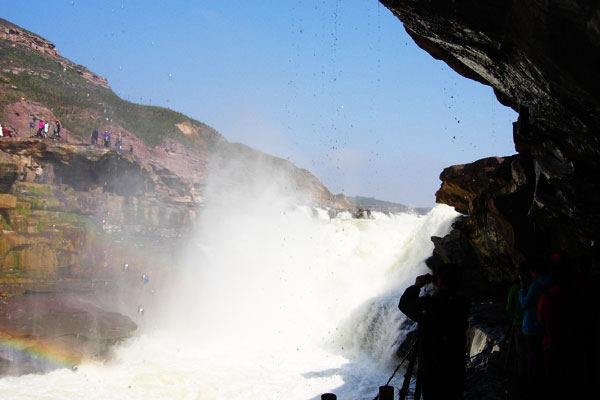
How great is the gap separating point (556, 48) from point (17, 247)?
21844 mm

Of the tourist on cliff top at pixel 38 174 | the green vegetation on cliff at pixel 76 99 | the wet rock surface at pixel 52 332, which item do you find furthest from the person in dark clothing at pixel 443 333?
the green vegetation on cliff at pixel 76 99

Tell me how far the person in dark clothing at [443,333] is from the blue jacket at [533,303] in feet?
5.30

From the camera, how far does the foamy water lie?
13.3m

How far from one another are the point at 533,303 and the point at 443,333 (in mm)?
1893

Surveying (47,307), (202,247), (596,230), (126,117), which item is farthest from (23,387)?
(126,117)

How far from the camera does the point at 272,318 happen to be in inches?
869

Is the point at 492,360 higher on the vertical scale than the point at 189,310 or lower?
higher

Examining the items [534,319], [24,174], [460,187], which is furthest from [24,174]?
[534,319]

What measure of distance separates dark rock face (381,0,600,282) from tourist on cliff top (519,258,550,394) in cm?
164

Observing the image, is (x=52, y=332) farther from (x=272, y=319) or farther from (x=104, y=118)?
(x=104, y=118)

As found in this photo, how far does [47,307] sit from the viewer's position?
17.5 meters

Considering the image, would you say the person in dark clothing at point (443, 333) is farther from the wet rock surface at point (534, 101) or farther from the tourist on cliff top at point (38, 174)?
the tourist on cliff top at point (38, 174)

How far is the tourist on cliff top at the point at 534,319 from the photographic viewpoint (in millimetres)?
4930

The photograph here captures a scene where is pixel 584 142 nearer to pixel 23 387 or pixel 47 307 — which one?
pixel 23 387
